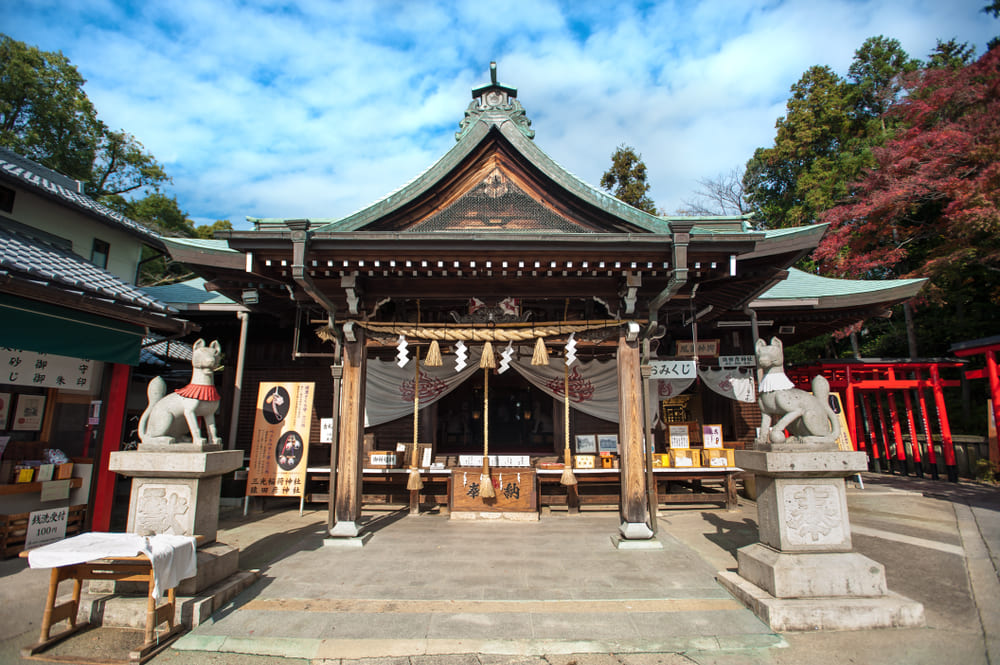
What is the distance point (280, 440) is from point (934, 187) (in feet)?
70.3

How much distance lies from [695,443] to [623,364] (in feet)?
19.6

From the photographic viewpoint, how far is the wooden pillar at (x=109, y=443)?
770 centimetres

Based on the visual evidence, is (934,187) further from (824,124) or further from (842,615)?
(842,615)

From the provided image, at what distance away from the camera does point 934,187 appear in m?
15.3

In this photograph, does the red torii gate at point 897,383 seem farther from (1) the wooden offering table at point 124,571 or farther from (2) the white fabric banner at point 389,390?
(1) the wooden offering table at point 124,571

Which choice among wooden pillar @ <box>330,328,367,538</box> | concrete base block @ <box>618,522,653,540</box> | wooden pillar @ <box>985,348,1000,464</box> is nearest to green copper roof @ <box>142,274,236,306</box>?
wooden pillar @ <box>330,328,367,538</box>

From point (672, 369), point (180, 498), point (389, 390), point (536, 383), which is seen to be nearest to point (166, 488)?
point (180, 498)

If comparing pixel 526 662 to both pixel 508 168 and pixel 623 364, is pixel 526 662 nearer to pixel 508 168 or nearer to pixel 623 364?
pixel 623 364

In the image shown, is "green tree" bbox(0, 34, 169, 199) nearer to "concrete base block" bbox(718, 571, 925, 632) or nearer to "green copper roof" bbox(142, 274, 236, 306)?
"green copper roof" bbox(142, 274, 236, 306)

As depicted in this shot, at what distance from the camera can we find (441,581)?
5.57 metres

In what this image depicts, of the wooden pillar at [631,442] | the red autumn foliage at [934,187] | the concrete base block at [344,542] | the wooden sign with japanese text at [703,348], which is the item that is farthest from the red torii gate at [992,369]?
the concrete base block at [344,542]

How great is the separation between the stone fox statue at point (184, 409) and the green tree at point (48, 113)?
21422mm

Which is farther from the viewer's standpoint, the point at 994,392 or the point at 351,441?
the point at 994,392

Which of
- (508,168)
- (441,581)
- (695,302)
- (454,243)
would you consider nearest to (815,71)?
(695,302)
